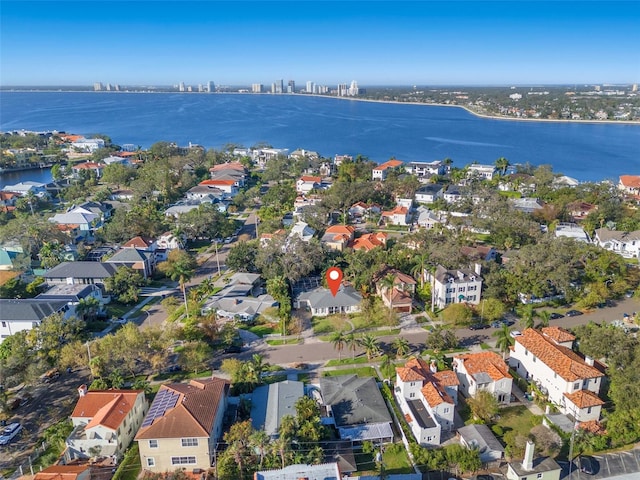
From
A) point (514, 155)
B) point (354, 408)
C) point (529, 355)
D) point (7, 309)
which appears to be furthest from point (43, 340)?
point (514, 155)

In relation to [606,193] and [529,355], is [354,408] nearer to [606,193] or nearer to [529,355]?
[529,355]

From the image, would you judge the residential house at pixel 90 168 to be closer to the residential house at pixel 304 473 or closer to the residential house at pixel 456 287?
the residential house at pixel 456 287

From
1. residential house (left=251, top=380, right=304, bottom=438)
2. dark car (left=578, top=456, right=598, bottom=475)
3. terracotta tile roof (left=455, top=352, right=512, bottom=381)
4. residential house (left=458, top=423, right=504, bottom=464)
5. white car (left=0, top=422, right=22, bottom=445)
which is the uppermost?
terracotta tile roof (left=455, top=352, right=512, bottom=381)

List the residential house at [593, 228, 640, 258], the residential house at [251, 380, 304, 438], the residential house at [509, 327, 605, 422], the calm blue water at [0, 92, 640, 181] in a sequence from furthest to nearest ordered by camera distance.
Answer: the calm blue water at [0, 92, 640, 181]
the residential house at [593, 228, 640, 258]
the residential house at [509, 327, 605, 422]
the residential house at [251, 380, 304, 438]

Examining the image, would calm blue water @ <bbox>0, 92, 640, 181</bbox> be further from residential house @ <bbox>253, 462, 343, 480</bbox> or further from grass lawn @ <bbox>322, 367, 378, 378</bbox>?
residential house @ <bbox>253, 462, 343, 480</bbox>

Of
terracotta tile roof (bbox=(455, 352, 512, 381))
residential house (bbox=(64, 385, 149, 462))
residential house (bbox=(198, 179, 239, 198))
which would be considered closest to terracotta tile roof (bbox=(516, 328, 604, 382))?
terracotta tile roof (bbox=(455, 352, 512, 381))

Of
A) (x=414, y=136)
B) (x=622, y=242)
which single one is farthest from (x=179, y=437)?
(x=414, y=136)
